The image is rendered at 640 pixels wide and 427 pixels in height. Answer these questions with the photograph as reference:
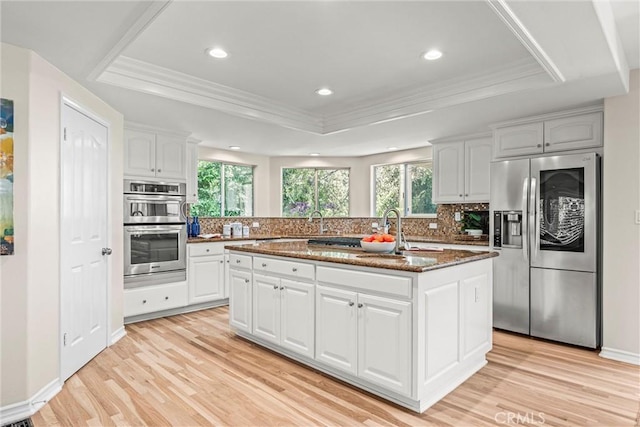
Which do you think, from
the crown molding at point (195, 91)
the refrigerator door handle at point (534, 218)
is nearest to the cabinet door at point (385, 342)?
the refrigerator door handle at point (534, 218)

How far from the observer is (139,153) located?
4289 mm

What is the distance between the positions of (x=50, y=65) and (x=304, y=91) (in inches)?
79.1

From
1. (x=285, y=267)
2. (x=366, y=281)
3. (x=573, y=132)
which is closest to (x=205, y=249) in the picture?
(x=285, y=267)

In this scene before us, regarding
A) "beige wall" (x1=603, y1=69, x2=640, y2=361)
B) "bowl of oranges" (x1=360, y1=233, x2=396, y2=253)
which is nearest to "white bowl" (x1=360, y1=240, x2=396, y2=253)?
"bowl of oranges" (x1=360, y1=233, x2=396, y2=253)

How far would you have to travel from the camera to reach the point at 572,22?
2.02 metres

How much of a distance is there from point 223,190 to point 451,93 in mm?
3961

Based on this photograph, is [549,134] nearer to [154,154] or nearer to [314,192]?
[314,192]

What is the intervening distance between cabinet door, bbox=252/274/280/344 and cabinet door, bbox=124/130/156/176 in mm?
2019

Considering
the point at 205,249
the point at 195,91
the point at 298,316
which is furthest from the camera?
the point at 205,249

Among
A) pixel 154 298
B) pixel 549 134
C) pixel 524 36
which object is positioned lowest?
pixel 154 298

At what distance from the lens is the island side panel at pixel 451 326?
227 cm

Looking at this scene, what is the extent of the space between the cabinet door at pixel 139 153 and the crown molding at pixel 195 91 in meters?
1.35

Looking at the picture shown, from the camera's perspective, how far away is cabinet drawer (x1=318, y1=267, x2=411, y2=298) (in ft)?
7.54

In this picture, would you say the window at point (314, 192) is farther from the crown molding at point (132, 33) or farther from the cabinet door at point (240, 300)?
the crown molding at point (132, 33)
